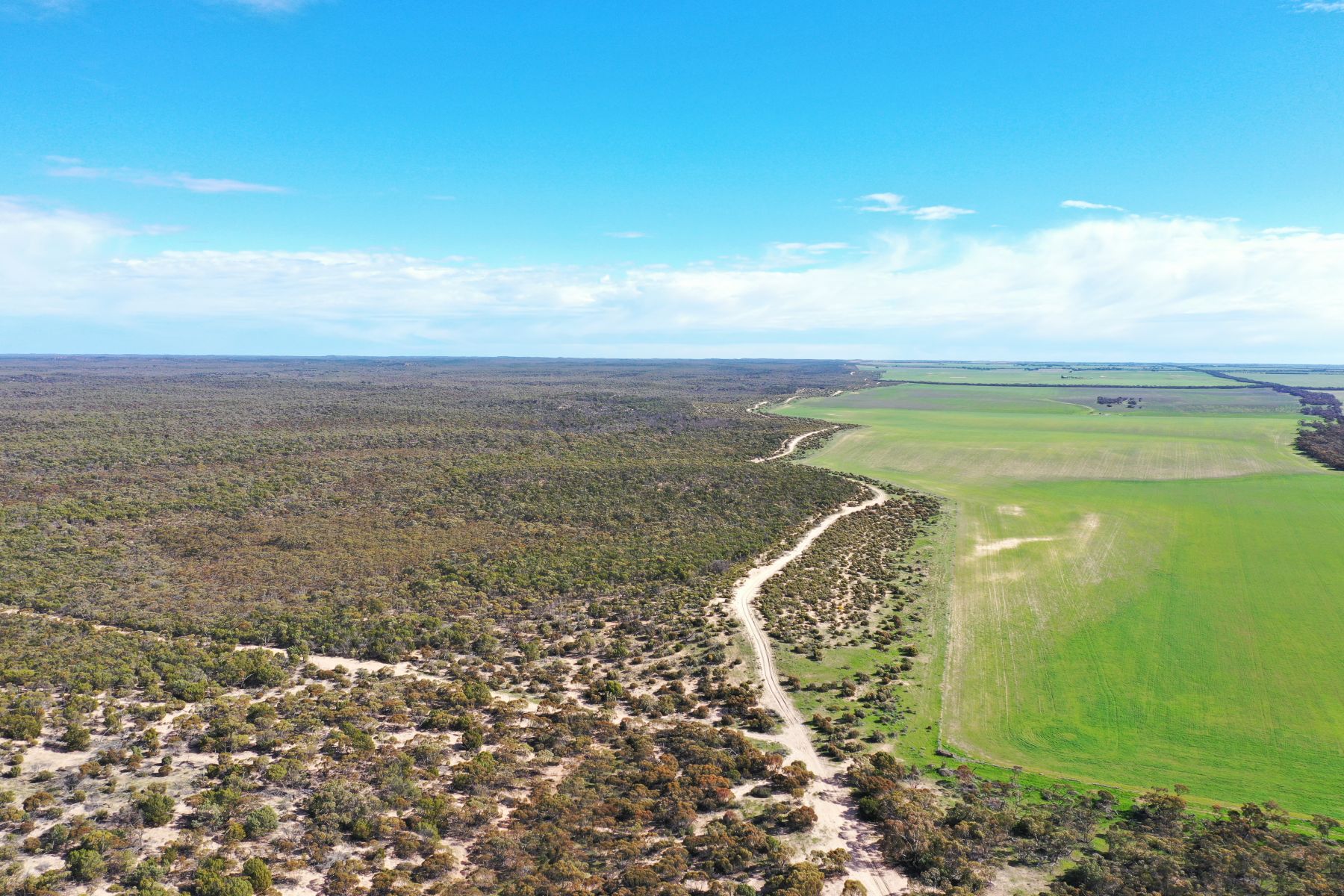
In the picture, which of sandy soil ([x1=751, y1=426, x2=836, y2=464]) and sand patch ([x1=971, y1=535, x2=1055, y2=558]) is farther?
sandy soil ([x1=751, y1=426, x2=836, y2=464])

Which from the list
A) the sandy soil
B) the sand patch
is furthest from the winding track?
the sandy soil

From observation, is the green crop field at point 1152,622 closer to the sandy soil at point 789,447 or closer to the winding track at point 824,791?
the winding track at point 824,791

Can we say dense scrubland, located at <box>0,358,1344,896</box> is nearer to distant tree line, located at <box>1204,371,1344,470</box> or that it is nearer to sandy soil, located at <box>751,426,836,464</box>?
sandy soil, located at <box>751,426,836,464</box>

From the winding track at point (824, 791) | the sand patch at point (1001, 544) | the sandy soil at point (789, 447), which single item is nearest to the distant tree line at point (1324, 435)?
the sand patch at point (1001, 544)

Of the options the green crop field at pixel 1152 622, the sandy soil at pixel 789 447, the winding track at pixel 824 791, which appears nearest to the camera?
the winding track at pixel 824 791

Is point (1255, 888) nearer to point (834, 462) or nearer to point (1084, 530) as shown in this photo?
point (1084, 530)

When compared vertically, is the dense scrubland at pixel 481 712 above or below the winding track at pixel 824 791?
above

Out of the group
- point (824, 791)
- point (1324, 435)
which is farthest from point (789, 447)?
point (1324, 435)
